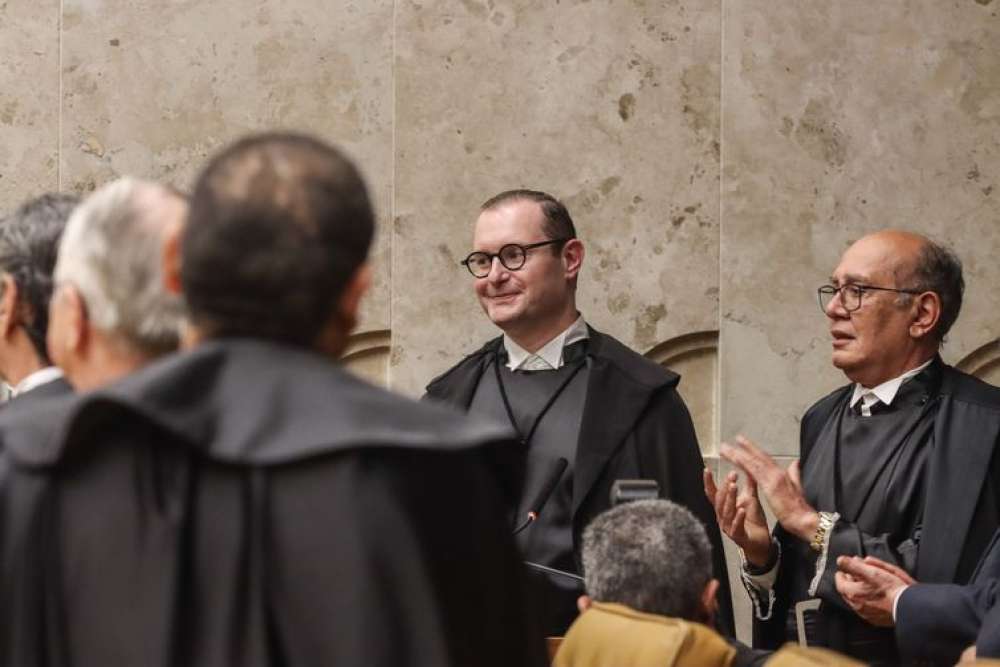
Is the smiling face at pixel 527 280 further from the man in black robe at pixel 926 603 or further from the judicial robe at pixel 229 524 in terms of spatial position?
the judicial robe at pixel 229 524

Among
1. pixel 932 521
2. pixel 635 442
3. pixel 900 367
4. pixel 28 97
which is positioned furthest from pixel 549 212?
pixel 28 97

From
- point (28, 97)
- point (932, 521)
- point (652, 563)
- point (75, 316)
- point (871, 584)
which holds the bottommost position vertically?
point (871, 584)

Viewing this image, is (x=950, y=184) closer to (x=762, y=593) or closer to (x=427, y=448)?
(x=762, y=593)

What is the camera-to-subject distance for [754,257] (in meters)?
6.17

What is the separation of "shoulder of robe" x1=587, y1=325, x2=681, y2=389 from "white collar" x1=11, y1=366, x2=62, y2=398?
2.20 m

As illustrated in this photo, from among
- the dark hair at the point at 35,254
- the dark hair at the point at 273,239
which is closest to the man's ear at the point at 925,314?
the dark hair at the point at 35,254

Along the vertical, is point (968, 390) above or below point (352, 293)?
below

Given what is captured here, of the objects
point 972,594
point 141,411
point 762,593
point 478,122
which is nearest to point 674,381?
point 762,593

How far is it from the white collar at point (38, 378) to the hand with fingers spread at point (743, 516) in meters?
1.90

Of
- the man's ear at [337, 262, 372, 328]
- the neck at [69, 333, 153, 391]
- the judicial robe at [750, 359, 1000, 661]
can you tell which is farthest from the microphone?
the man's ear at [337, 262, 372, 328]

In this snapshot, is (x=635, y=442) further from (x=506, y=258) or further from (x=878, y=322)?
(x=878, y=322)

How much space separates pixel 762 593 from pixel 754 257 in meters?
1.68

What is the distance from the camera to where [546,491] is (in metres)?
4.73

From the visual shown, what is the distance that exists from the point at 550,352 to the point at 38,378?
2205 mm
